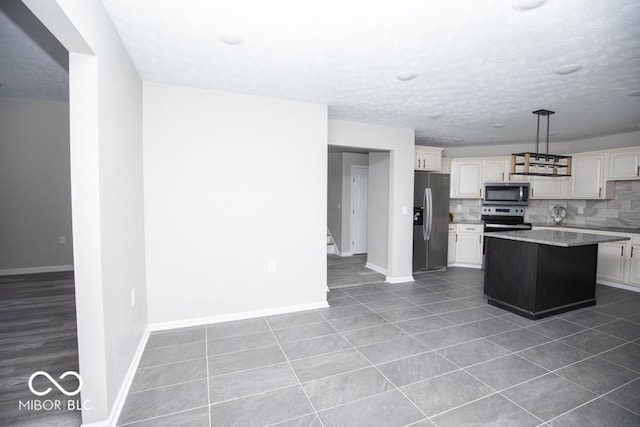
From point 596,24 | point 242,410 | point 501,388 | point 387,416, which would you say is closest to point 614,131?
point 596,24

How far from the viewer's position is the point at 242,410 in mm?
1931

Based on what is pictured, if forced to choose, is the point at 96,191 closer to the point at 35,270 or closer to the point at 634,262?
the point at 35,270

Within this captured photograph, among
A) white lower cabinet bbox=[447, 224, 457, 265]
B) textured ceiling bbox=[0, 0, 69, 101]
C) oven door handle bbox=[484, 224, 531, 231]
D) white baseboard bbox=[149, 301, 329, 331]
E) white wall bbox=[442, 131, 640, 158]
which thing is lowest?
white baseboard bbox=[149, 301, 329, 331]

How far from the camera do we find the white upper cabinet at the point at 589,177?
5000mm

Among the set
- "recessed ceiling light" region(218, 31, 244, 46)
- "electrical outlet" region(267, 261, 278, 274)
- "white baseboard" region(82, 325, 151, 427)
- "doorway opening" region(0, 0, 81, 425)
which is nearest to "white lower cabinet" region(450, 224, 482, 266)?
"electrical outlet" region(267, 261, 278, 274)

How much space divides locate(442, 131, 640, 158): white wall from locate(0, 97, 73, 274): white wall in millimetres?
7188

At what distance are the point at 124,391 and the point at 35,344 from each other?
1.31 m

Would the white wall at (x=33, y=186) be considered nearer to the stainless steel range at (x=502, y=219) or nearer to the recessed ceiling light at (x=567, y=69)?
the recessed ceiling light at (x=567, y=69)

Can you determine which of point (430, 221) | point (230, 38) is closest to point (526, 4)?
point (230, 38)

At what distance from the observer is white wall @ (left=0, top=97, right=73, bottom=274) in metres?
4.61

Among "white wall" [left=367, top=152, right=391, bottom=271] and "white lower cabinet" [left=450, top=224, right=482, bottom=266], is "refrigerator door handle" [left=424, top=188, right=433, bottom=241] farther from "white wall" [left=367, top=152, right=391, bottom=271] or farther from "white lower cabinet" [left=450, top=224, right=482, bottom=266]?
"white lower cabinet" [left=450, top=224, right=482, bottom=266]

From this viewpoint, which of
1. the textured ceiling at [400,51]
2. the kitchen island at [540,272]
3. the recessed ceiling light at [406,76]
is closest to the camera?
the textured ceiling at [400,51]

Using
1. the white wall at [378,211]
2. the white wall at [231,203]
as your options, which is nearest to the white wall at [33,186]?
the white wall at [231,203]

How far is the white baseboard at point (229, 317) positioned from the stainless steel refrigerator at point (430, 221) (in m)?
2.41
